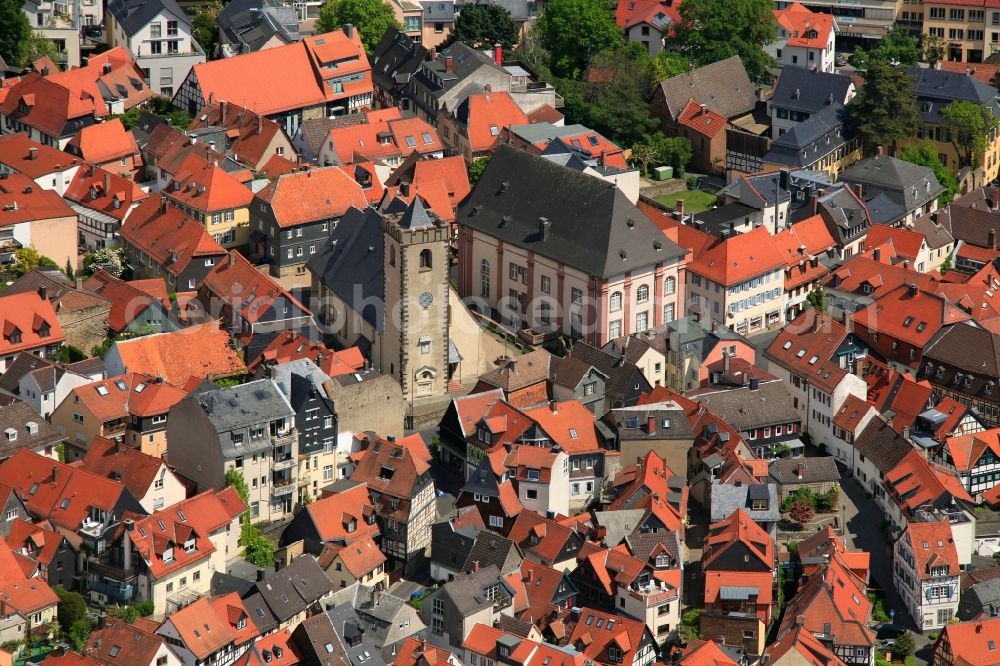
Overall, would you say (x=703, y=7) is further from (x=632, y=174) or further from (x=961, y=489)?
(x=961, y=489)

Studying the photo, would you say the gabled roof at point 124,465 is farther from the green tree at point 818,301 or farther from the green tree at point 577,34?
the green tree at point 577,34

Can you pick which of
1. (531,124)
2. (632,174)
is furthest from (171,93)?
(632,174)

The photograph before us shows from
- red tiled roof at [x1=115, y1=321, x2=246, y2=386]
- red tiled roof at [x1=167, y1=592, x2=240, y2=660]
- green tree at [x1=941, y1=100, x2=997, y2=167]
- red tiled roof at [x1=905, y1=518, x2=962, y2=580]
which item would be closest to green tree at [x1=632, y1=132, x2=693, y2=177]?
green tree at [x1=941, y1=100, x2=997, y2=167]

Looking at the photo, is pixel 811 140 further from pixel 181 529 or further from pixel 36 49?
pixel 181 529

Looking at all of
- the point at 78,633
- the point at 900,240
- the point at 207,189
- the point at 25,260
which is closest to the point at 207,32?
the point at 207,189

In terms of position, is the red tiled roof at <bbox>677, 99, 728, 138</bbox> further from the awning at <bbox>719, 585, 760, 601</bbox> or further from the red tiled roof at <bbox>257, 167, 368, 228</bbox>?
the awning at <bbox>719, 585, 760, 601</bbox>
